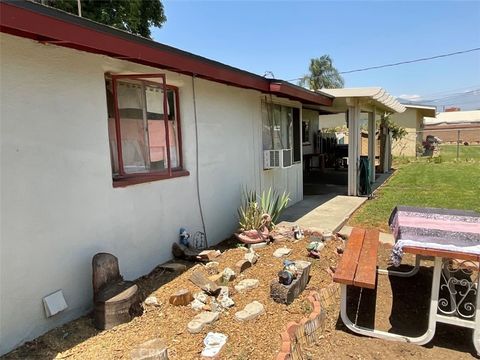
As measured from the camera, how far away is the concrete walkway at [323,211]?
6961 mm

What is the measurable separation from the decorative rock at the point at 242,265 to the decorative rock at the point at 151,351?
167 centimetres

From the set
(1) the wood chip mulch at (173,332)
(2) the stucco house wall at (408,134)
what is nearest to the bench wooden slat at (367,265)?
(1) the wood chip mulch at (173,332)

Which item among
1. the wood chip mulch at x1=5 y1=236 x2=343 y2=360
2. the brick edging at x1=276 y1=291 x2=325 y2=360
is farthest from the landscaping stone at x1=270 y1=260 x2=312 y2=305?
the brick edging at x1=276 y1=291 x2=325 y2=360

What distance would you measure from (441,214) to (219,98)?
3.75m

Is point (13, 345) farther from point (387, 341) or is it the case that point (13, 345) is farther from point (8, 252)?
point (387, 341)

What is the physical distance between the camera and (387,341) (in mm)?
3342

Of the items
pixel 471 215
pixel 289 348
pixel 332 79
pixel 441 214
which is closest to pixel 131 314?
pixel 289 348

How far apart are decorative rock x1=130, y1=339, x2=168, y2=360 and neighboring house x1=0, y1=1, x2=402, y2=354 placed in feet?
3.36

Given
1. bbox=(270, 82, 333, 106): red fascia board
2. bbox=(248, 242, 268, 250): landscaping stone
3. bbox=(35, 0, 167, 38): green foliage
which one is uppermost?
bbox=(35, 0, 167, 38): green foliage

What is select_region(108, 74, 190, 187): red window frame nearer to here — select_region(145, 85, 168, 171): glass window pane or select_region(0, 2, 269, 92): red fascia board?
select_region(145, 85, 168, 171): glass window pane

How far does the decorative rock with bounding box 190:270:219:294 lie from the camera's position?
385 cm

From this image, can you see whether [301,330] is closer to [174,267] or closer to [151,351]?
[151,351]

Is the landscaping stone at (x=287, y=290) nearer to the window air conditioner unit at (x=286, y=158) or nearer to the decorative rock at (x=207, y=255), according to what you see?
the decorative rock at (x=207, y=255)

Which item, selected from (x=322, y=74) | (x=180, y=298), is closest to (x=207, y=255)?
(x=180, y=298)
